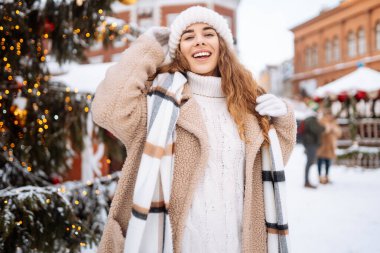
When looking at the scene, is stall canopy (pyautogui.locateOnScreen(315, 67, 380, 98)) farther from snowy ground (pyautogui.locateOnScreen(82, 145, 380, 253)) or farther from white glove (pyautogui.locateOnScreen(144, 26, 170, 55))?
white glove (pyautogui.locateOnScreen(144, 26, 170, 55))

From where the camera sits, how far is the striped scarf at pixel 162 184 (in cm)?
154

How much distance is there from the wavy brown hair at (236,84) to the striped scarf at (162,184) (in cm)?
12

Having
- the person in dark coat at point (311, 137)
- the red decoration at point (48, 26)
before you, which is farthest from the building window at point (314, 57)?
the red decoration at point (48, 26)

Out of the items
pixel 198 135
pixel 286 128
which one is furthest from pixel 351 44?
pixel 198 135

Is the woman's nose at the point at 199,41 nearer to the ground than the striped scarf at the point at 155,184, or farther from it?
farther from it

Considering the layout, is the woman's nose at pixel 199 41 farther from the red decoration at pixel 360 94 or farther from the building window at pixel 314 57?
the building window at pixel 314 57

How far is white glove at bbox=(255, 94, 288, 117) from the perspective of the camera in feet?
5.68

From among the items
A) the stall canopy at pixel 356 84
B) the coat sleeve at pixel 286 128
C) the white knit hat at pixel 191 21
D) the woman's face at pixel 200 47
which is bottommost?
the coat sleeve at pixel 286 128

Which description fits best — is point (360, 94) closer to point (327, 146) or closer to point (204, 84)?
point (327, 146)

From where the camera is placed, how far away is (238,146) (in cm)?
177

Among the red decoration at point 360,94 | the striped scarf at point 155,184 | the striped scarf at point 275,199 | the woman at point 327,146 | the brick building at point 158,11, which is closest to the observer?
the striped scarf at point 155,184

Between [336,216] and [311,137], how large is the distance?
111 inches

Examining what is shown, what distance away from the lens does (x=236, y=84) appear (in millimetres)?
1935

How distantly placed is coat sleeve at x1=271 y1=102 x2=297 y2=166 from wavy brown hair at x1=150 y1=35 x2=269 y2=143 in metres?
0.07
